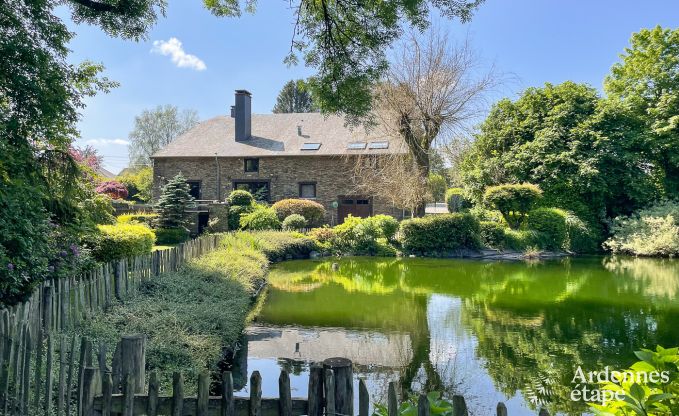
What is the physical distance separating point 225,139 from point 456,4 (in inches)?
999

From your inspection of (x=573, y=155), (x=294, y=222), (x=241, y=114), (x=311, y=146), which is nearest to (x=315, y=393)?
(x=294, y=222)

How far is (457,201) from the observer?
2700cm

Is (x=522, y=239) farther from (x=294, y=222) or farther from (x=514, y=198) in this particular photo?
(x=294, y=222)

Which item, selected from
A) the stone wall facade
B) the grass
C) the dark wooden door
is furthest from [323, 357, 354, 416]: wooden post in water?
the dark wooden door

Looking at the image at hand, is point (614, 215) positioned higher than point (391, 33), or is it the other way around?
point (391, 33)

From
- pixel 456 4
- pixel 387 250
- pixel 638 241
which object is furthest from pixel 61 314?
pixel 638 241

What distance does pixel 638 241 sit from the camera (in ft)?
68.0

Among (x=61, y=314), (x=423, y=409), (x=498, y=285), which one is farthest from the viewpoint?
(x=498, y=285)

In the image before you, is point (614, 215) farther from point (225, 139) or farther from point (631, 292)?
point (225, 139)

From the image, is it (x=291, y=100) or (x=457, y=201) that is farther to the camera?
(x=291, y=100)

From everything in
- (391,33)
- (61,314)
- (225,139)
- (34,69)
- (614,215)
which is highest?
(225,139)

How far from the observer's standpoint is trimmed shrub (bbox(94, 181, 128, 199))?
21.6 meters

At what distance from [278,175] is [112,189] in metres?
8.93

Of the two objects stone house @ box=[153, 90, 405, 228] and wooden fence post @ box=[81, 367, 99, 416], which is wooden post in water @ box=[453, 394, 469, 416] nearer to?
wooden fence post @ box=[81, 367, 99, 416]
